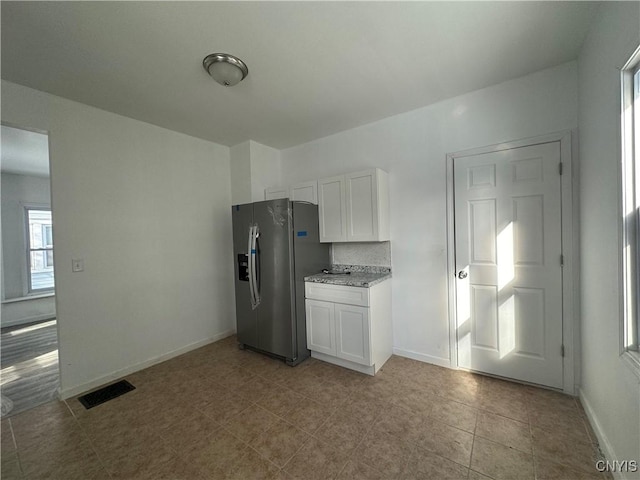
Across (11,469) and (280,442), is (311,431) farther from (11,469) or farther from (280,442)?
(11,469)

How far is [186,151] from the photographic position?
10.4 feet

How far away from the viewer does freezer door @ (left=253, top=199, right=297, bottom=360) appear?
2.66m

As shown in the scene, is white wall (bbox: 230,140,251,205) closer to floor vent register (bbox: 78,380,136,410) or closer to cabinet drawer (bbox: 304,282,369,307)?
cabinet drawer (bbox: 304,282,369,307)

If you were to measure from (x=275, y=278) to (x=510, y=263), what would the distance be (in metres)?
2.24

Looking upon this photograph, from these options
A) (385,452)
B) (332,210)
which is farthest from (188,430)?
(332,210)

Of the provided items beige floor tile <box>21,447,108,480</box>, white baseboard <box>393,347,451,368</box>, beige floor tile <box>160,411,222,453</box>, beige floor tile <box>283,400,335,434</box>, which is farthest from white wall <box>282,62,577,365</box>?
beige floor tile <box>21,447,108,480</box>

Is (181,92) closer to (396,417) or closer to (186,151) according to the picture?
(186,151)

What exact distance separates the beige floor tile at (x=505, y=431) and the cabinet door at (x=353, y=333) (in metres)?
0.94

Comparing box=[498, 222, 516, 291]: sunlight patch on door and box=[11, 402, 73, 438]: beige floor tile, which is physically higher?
box=[498, 222, 516, 291]: sunlight patch on door

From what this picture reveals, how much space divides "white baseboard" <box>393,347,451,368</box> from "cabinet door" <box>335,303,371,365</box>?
0.61 m

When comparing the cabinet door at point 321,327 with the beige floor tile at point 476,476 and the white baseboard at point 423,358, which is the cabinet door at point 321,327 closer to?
the white baseboard at point 423,358

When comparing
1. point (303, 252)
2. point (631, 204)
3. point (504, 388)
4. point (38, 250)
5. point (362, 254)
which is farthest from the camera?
point (38, 250)

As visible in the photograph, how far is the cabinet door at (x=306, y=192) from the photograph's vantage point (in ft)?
10.0

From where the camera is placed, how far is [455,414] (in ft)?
6.10
